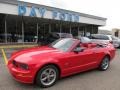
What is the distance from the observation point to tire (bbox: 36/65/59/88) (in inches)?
173

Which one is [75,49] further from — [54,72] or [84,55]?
[54,72]

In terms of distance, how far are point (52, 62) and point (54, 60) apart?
0.10 meters

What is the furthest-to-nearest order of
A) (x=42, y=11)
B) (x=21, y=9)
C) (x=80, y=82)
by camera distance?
(x=42, y=11)
(x=21, y=9)
(x=80, y=82)

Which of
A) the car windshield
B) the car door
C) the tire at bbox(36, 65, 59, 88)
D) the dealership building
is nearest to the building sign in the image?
the dealership building

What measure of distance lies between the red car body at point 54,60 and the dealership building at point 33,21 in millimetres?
11702

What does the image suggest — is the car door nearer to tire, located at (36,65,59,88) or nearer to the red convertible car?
the red convertible car

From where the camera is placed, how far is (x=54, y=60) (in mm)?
4609

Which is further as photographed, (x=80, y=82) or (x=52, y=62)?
(x=80, y=82)

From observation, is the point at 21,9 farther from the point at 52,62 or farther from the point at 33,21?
the point at 52,62

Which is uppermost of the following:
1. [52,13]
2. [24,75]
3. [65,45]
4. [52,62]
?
[52,13]

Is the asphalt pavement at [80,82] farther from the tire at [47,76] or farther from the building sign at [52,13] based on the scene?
the building sign at [52,13]

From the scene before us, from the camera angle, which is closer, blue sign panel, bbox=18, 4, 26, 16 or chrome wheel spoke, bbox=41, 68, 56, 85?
chrome wheel spoke, bbox=41, 68, 56, 85

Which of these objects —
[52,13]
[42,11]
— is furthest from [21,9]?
[52,13]

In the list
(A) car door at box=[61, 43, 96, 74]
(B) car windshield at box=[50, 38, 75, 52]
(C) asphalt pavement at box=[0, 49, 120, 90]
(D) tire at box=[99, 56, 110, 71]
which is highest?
(B) car windshield at box=[50, 38, 75, 52]
